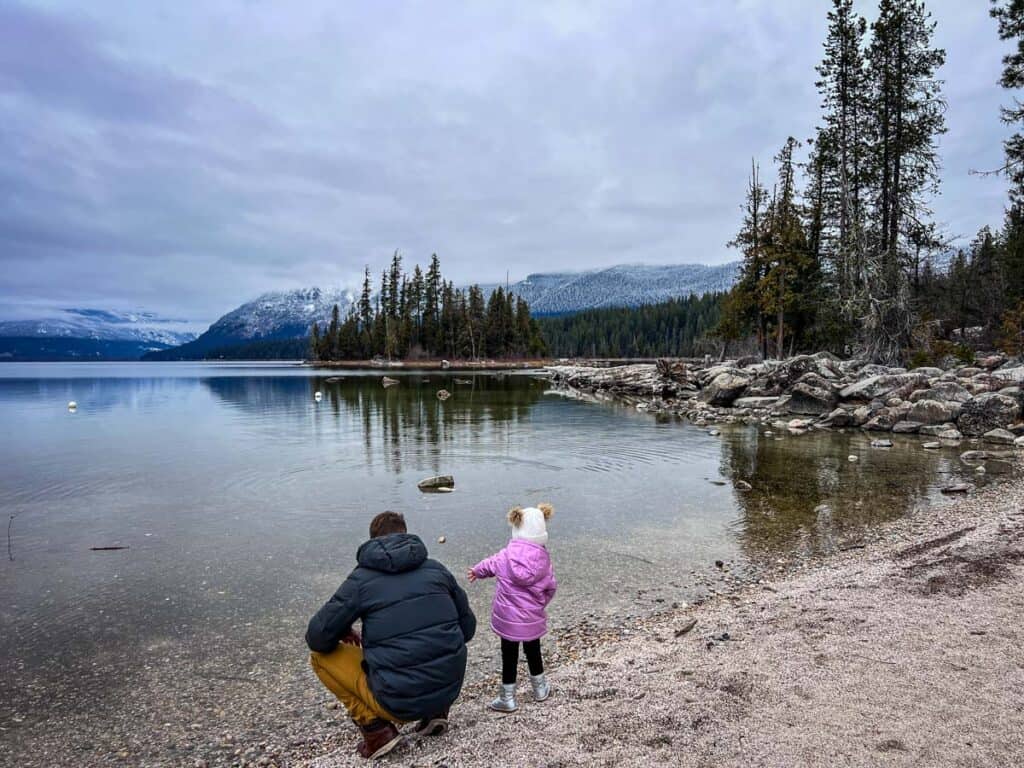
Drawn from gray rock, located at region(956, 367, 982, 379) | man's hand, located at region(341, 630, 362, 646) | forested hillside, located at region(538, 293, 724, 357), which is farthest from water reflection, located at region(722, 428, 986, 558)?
forested hillside, located at region(538, 293, 724, 357)

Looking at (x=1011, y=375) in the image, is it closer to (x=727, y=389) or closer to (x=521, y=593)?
(x=727, y=389)

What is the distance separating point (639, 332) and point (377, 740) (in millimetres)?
175262

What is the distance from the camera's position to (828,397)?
27125 millimetres

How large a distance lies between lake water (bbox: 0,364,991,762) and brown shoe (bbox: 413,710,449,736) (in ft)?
5.46

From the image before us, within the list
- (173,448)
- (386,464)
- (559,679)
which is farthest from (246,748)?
(173,448)

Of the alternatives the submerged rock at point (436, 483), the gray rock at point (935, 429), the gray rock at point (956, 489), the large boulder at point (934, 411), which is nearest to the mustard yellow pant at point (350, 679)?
the submerged rock at point (436, 483)

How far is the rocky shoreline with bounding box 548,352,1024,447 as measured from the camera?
21.0m

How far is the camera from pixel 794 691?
196 inches

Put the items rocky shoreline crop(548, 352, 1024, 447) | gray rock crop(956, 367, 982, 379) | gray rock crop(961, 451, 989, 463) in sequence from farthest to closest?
gray rock crop(956, 367, 982, 379) < rocky shoreline crop(548, 352, 1024, 447) < gray rock crop(961, 451, 989, 463)

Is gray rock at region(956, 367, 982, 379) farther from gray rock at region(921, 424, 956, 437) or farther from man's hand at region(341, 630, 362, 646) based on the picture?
man's hand at region(341, 630, 362, 646)

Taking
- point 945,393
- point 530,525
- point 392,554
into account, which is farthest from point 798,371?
point 392,554

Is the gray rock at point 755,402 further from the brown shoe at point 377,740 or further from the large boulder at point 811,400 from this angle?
the brown shoe at point 377,740

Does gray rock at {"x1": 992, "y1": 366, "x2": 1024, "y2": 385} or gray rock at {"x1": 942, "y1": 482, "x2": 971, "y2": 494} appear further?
gray rock at {"x1": 992, "y1": 366, "x2": 1024, "y2": 385}

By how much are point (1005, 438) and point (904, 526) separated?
12.1 m
